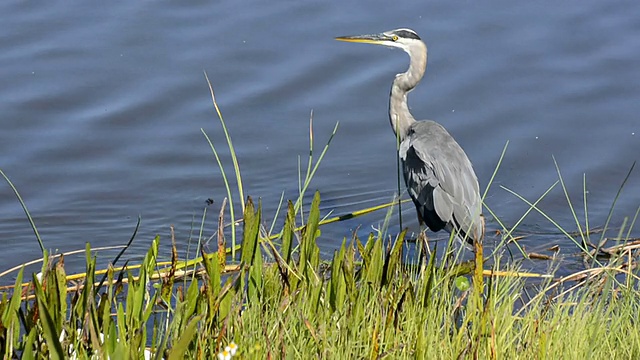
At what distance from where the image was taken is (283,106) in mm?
6895

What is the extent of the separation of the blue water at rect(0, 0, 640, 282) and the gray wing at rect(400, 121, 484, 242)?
0.21 meters

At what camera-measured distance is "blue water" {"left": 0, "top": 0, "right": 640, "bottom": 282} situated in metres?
5.85

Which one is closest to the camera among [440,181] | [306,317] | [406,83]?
[306,317]

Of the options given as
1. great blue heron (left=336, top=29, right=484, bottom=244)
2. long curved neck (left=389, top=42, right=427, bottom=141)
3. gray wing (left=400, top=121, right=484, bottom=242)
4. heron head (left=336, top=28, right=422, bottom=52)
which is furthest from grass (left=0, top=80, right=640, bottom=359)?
heron head (left=336, top=28, right=422, bottom=52)

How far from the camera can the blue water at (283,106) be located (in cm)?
585

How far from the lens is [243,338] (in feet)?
9.91

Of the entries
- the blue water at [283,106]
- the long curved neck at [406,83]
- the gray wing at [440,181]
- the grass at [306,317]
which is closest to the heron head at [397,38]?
the long curved neck at [406,83]

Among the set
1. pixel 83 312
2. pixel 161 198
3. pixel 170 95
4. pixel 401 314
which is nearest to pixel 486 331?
pixel 401 314

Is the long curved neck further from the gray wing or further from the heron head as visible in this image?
the gray wing

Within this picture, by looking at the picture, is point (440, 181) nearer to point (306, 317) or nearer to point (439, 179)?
point (439, 179)

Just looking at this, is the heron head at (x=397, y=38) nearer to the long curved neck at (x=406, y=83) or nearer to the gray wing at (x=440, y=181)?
the long curved neck at (x=406, y=83)

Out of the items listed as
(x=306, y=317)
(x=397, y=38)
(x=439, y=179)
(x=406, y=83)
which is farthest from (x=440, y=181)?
(x=306, y=317)

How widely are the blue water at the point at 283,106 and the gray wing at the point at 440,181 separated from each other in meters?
0.21

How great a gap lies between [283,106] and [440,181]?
1611 millimetres
